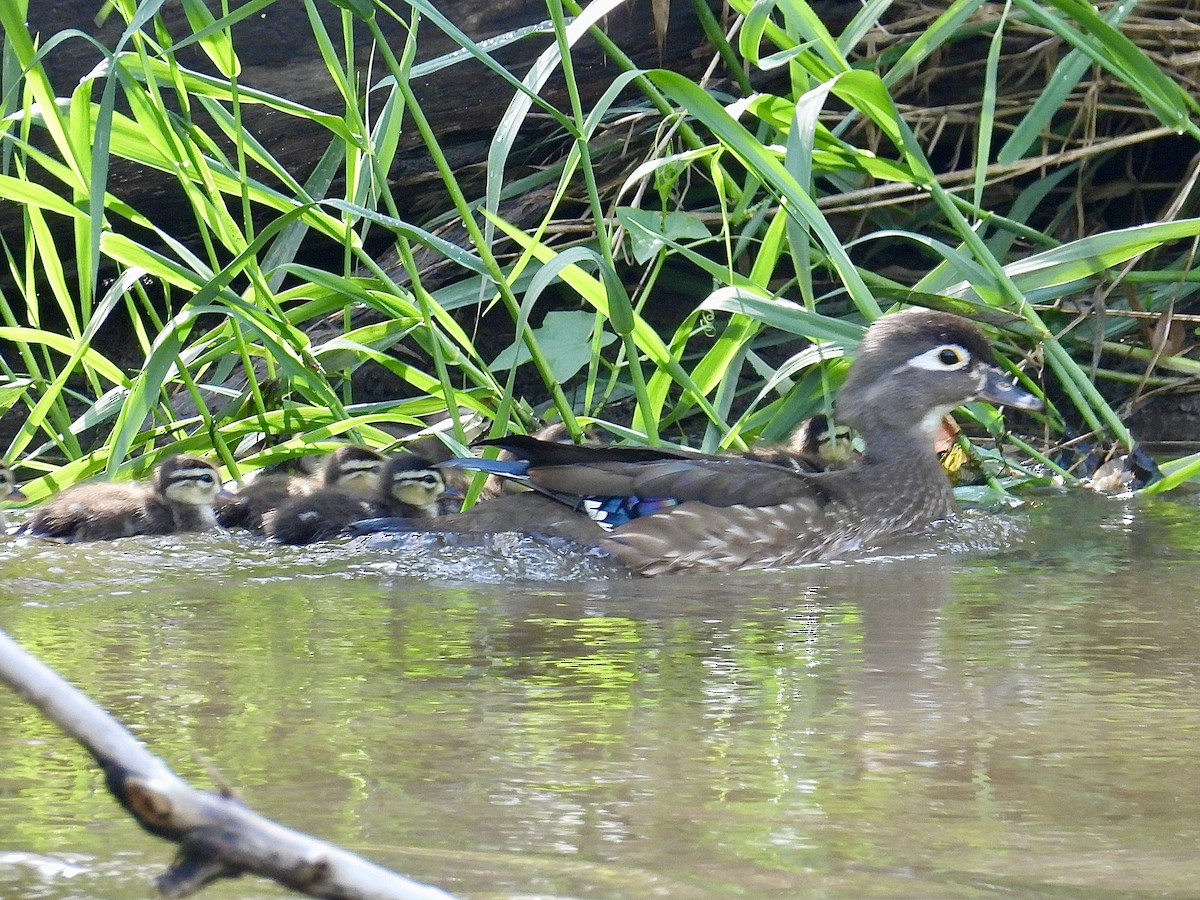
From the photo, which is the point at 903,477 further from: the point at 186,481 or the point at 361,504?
the point at 186,481

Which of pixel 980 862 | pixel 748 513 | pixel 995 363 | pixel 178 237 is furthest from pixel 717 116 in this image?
pixel 178 237

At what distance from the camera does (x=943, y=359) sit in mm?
4762

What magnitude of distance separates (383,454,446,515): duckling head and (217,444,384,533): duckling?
0.20 ft

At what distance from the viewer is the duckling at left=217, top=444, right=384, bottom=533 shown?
4.61 metres

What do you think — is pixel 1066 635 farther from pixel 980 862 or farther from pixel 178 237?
pixel 178 237

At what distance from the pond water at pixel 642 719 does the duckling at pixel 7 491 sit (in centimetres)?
64

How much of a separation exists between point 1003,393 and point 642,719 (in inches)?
103

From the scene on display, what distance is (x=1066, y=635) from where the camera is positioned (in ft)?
10.1

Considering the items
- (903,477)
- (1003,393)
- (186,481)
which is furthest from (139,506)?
(1003,393)

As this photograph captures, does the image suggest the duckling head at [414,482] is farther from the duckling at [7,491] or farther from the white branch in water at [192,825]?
the white branch in water at [192,825]

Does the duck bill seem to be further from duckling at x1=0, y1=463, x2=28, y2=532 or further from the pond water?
duckling at x1=0, y1=463, x2=28, y2=532

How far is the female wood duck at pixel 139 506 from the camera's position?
4414mm

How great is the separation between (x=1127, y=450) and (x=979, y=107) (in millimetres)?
1716

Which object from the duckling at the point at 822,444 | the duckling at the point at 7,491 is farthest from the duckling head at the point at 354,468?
the duckling at the point at 822,444
